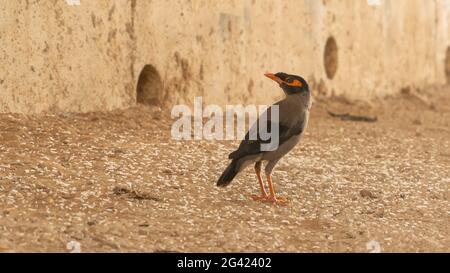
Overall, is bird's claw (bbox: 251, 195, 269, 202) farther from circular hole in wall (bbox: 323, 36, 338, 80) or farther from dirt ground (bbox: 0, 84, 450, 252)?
circular hole in wall (bbox: 323, 36, 338, 80)

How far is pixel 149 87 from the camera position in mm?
8023

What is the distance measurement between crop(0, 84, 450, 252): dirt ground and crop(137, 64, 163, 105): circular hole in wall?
27 cm

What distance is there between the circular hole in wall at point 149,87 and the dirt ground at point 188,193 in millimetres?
273

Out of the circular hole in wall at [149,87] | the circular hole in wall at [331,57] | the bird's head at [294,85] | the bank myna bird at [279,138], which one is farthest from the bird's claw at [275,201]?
the circular hole in wall at [331,57]

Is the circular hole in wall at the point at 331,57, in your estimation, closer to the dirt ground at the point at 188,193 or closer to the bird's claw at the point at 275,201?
the dirt ground at the point at 188,193

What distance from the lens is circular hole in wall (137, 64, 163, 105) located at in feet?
26.2

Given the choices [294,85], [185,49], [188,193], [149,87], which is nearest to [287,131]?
[294,85]

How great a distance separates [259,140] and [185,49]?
3173 millimetres

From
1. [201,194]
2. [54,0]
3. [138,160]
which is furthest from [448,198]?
[54,0]

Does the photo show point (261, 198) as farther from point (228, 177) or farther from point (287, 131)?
point (287, 131)

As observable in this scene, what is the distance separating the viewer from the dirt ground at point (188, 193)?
4434mm

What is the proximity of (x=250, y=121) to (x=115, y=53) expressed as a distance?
1.80 metres

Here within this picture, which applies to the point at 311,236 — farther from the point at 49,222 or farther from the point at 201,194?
the point at 49,222

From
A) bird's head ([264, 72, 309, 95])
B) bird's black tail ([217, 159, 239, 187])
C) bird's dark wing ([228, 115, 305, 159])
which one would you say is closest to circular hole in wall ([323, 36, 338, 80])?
bird's head ([264, 72, 309, 95])
